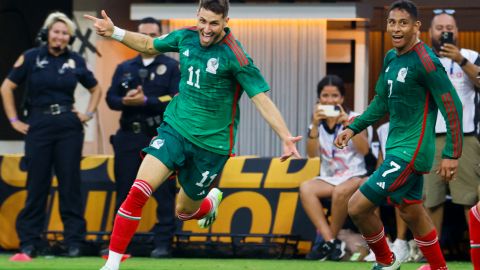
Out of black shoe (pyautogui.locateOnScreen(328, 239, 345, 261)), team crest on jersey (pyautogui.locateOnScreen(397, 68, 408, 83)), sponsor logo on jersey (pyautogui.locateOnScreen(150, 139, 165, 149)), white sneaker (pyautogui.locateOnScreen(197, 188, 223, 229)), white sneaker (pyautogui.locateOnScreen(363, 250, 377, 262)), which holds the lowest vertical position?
white sneaker (pyautogui.locateOnScreen(363, 250, 377, 262))

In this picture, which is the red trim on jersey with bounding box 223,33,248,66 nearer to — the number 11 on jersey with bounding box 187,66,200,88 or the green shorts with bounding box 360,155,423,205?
the number 11 on jersey with bounding box 187,66,200,88

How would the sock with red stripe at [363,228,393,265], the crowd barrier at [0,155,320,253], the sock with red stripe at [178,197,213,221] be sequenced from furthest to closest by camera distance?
the crowd barrier at [0,155,320,253], the sock with red stripe at [178,197,213,221], the sock with red stripe at [363,228,393,265]

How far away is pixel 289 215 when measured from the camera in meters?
13.3

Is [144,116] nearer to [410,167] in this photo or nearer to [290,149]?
[410,167]

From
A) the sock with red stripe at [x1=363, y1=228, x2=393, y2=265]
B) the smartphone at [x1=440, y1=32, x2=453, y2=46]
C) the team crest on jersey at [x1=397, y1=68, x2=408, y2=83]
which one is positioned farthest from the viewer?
the smartphone at [x1=440, y1=32, x2=453, y2=46]

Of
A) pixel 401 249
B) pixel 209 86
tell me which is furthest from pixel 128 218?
pixel 401 249

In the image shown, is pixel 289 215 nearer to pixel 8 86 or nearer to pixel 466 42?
pixel 8 86

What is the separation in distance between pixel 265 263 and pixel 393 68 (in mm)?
3341

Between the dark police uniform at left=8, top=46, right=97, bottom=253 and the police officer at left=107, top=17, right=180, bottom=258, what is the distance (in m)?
0.44

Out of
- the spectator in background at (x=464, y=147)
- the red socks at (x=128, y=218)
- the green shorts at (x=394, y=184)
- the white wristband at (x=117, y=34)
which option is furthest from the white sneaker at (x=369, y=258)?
the white wristband at (x=117, y=34)

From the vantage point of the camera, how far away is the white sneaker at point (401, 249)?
12.5 metres

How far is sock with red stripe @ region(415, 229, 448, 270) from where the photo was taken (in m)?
9.84

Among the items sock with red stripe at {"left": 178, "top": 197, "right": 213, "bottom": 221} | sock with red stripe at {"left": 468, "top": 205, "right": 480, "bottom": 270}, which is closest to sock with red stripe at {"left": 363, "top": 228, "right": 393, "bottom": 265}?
sock with red stripe at {"left": 468, "top": 205, "right": 480, "bottom": 270}

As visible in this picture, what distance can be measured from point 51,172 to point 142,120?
1112mm
